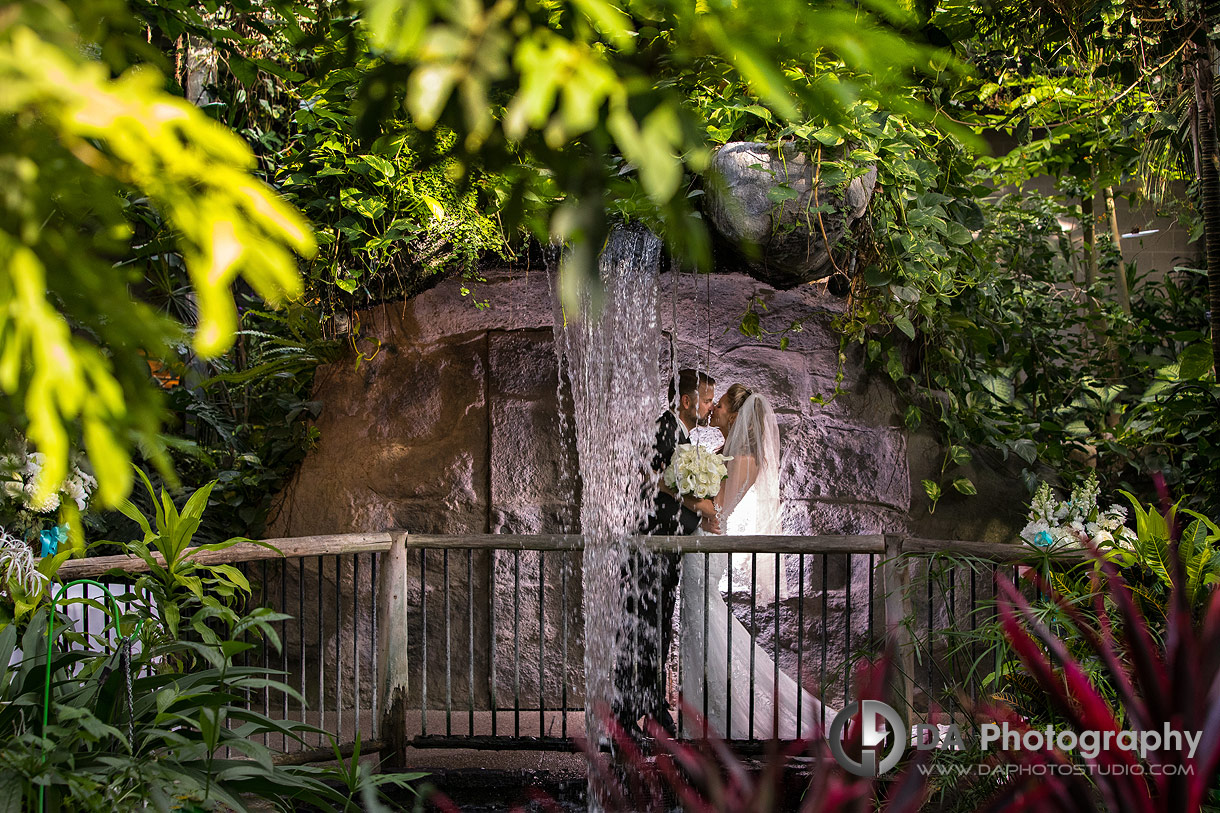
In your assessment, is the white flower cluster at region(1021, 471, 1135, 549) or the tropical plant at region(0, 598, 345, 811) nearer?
the tropical plant at region(0, 598, 345, 811)

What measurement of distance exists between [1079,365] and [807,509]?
3.37 metres

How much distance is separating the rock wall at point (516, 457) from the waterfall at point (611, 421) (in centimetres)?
23

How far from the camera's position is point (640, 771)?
3.38 ft

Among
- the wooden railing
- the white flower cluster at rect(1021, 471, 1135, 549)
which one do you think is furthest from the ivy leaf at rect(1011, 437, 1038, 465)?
the wooden railing

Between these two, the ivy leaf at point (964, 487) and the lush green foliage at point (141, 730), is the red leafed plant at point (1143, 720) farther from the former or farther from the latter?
the ivy leaf at point (964, 487)

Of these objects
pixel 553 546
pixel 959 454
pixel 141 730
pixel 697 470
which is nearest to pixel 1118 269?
pixel 959 454

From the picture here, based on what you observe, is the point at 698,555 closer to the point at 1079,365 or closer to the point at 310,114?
the point at 310,114

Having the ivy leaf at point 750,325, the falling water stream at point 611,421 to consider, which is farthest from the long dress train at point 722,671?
the ivy leaf at point 750,325

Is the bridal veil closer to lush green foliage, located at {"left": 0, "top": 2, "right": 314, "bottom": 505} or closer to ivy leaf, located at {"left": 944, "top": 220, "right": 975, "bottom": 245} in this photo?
ivy leaf, located at {"left": 944, "top": 220, "right": 975, "bottom": 245}

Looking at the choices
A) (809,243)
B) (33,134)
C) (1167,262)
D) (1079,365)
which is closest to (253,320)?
(809,243)

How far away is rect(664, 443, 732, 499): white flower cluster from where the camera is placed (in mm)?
4379

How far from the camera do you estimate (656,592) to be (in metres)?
4.54

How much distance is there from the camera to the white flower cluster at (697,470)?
4379mm

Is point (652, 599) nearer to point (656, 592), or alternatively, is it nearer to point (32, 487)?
point (656, 592)
